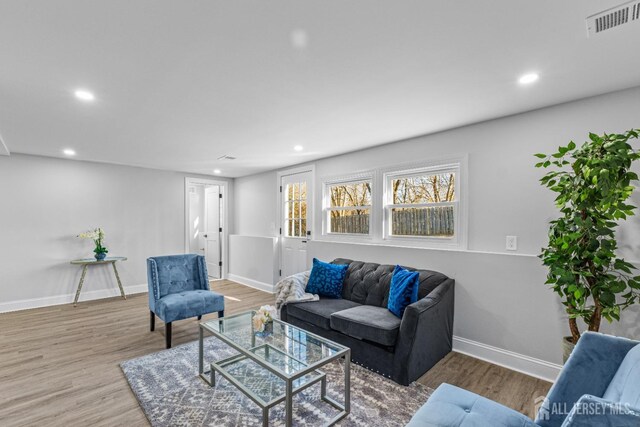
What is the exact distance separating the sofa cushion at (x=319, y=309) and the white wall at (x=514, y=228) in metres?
0.90

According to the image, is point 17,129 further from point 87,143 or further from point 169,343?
point 169,343

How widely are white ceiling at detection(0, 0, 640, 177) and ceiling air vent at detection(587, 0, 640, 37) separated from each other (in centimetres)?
4

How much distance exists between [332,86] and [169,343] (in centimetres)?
292

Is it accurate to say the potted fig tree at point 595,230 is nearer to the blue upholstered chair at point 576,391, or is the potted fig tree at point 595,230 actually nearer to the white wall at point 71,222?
the blue upholstered chair at point 576,391

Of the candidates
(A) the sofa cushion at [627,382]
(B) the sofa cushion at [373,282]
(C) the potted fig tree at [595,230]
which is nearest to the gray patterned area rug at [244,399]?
(B) the sofa cushion at [373,282]

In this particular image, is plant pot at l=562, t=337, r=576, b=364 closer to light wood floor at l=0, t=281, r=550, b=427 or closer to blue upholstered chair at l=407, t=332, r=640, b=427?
light wood floor at l=0, t=281, r=550, b=427

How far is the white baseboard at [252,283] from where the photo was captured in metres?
5.53

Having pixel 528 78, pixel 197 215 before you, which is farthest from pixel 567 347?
pixel 197 215

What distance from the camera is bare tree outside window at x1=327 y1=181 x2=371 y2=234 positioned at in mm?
4182

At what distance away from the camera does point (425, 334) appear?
252 centimetres

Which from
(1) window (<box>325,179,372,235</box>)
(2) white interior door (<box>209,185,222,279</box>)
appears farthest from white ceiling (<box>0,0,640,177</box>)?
(2) white interior door (<box>209,185,222,279</box>)

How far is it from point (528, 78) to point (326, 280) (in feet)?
8.58

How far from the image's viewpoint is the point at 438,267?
10.3ft

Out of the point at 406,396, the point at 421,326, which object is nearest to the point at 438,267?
the point at 421,326
